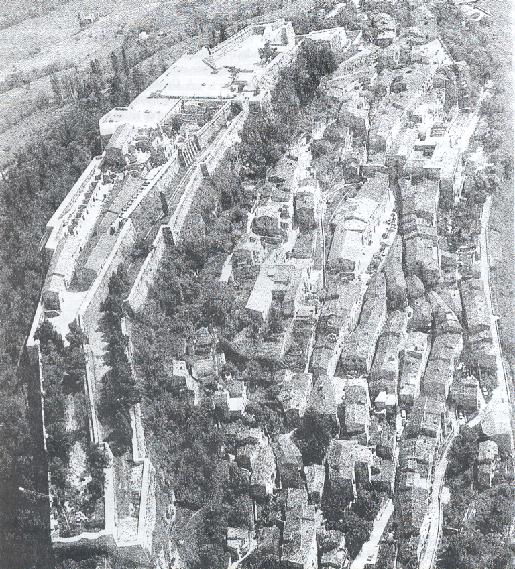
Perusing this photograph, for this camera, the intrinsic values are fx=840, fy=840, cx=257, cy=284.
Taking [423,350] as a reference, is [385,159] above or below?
above

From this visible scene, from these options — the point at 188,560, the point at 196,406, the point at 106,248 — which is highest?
the point at 106,248

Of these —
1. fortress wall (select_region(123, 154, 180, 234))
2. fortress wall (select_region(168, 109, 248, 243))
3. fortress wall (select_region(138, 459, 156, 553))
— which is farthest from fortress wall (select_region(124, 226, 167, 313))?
fortress wall (select_region(138, 459, 156, 553))

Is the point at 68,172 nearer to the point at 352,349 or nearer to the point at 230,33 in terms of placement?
the point at 352,349

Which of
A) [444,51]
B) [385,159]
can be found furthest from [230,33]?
[385,159]

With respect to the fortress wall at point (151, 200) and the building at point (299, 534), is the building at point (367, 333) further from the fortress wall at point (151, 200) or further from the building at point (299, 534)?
the fortress wall at point (151, 200)

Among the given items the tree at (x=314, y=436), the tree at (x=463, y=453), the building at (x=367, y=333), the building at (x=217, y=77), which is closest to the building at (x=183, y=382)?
the tree at (x=314, y=436)

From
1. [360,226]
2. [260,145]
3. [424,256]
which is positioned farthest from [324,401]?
[260,145]
